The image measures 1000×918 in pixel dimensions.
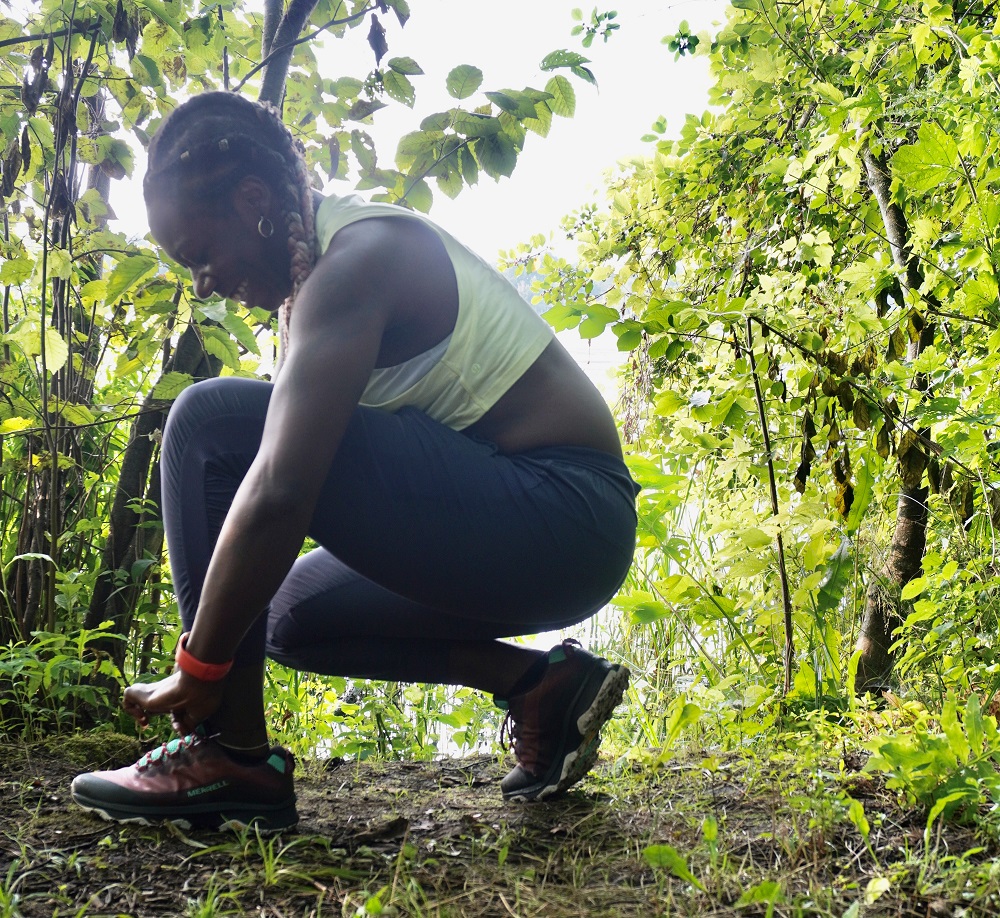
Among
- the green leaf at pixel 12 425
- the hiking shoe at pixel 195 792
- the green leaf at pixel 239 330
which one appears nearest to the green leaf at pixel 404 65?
the green leaf at pixel 239 330

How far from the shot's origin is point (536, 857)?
A: 1234 mm

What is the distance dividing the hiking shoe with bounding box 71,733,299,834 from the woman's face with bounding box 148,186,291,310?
0.74 m

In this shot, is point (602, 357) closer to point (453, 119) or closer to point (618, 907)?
point (453, 119)

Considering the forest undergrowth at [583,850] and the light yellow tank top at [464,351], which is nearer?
the forest undergrowth at [583,850]

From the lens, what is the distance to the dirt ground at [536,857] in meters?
1.01

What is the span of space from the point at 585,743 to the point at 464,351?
72cm

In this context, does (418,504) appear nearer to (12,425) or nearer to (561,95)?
(561,95)

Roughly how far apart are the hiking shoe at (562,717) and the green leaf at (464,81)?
44.9 inches

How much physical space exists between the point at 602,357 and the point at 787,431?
6.95ft

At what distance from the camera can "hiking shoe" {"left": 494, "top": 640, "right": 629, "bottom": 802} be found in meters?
1.50

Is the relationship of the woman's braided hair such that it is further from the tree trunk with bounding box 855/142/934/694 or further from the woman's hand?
the tree trunk with bounding box 855/142/934/694

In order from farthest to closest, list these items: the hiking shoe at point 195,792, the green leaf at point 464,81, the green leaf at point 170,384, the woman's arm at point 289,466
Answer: the green leaf at point 170,384
the green leaf at point 464,81
the hiking shoe at point 195,792
the woman's arm at point 289,466

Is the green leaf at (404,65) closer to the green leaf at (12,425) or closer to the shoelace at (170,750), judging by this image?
the green leaf at (12,425)

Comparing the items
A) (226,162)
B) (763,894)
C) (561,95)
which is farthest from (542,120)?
(763,894)
